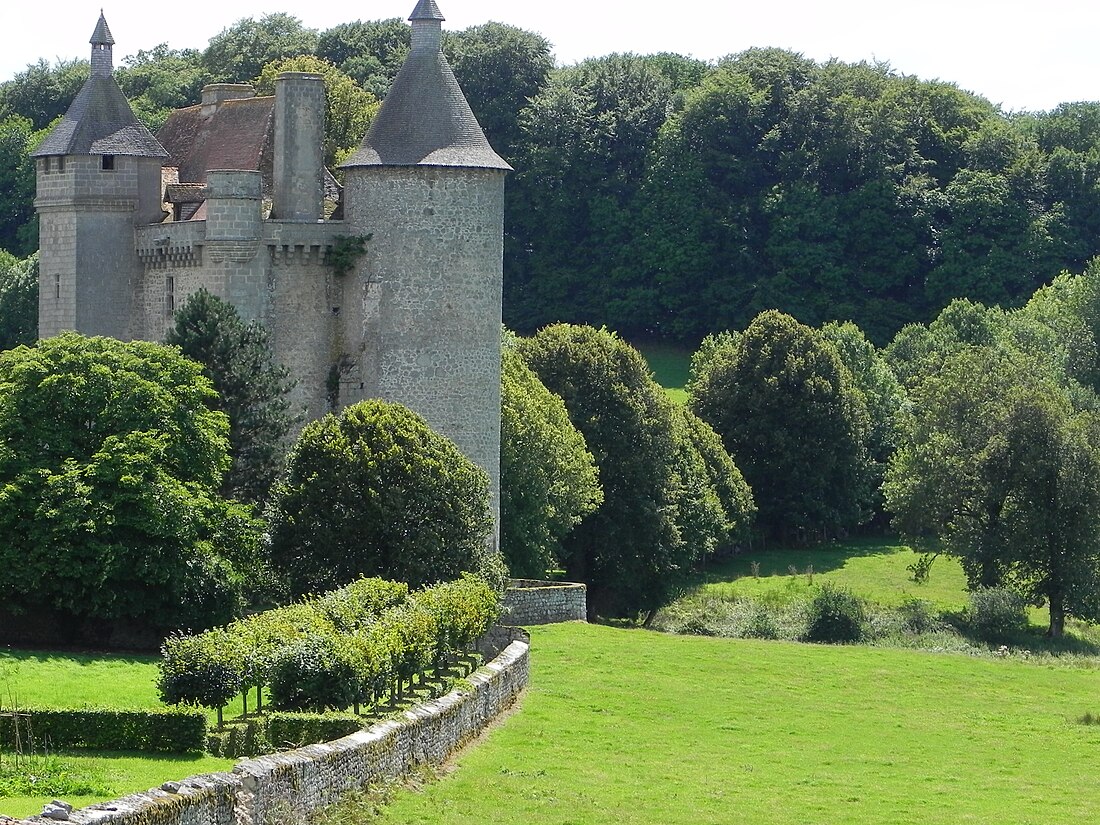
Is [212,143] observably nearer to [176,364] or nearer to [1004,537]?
[176,364]

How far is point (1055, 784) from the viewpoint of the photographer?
41094mm

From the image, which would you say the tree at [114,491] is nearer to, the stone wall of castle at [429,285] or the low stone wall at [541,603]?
the stone wall of castle at [429,285]

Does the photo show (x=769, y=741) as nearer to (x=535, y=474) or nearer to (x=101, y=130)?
(x=535, y=474)

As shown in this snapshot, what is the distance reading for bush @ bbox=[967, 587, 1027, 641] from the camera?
68.6 meters

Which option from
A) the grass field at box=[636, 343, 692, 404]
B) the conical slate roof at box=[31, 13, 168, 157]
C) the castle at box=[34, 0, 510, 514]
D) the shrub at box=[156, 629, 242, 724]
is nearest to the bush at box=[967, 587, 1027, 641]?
the castle at box=[34, 0, 510, 514]

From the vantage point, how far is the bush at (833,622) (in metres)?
65.1

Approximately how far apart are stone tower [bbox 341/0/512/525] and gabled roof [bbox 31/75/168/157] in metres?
6.23

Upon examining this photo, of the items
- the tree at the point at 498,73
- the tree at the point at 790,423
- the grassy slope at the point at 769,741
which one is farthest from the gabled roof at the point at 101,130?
the tree at the point at 498,73

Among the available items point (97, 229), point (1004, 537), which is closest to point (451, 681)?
point (97, 229)

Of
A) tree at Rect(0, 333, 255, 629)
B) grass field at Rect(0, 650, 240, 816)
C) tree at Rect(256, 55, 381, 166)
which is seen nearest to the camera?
grass field at Rect(0, 650, 240, 816)

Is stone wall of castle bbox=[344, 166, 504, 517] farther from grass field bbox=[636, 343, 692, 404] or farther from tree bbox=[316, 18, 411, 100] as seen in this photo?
tree bbox=[316, 18, 411, 100]

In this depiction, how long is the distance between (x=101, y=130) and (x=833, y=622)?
24746 mm

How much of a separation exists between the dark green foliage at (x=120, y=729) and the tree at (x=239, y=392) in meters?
20.0

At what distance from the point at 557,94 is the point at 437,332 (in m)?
58.1
